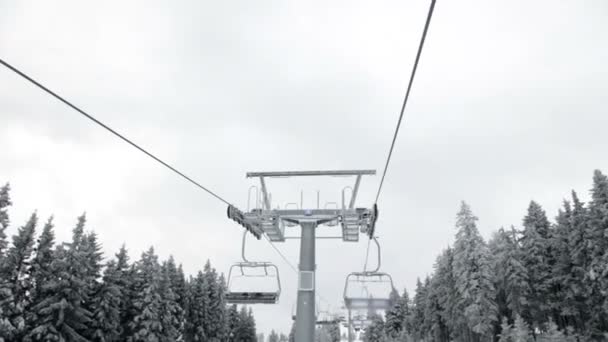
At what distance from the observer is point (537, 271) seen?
41688mm

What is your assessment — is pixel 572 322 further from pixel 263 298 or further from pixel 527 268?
pixel 263 298

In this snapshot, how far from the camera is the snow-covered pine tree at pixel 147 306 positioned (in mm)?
37812

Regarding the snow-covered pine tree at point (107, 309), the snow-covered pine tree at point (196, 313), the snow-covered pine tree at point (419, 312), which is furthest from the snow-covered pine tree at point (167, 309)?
the snow-covered pine tree at point (419, 312)

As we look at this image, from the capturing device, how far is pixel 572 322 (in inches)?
1668

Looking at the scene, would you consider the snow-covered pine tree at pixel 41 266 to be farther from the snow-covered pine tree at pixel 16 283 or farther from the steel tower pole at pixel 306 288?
the steel tower pole at pixel 306 288

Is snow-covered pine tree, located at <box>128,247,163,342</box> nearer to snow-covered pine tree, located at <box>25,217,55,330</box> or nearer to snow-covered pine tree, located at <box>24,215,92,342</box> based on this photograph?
snow-covered pine tree, located at <box>24,215,92,342</box>

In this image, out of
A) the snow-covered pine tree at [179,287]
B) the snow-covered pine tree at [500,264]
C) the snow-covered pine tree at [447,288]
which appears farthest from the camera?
the snow-covered pine tree at [179,287]

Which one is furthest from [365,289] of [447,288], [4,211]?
[447,288]

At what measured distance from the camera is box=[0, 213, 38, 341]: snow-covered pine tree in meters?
27.9

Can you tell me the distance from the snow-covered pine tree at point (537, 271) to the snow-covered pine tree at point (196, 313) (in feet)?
119

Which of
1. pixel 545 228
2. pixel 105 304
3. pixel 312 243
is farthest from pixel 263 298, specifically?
pixel 545 228

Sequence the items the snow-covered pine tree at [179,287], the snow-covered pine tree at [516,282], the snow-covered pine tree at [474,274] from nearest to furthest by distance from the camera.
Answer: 1. the snow-covered pine tree at [474,274]
2. the snow-covered pine tree at [516,282]
3. the snow-covered pine tree at [179,287]

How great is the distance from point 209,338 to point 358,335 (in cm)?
5088

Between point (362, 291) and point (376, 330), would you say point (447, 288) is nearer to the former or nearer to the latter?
point (362, 291)
